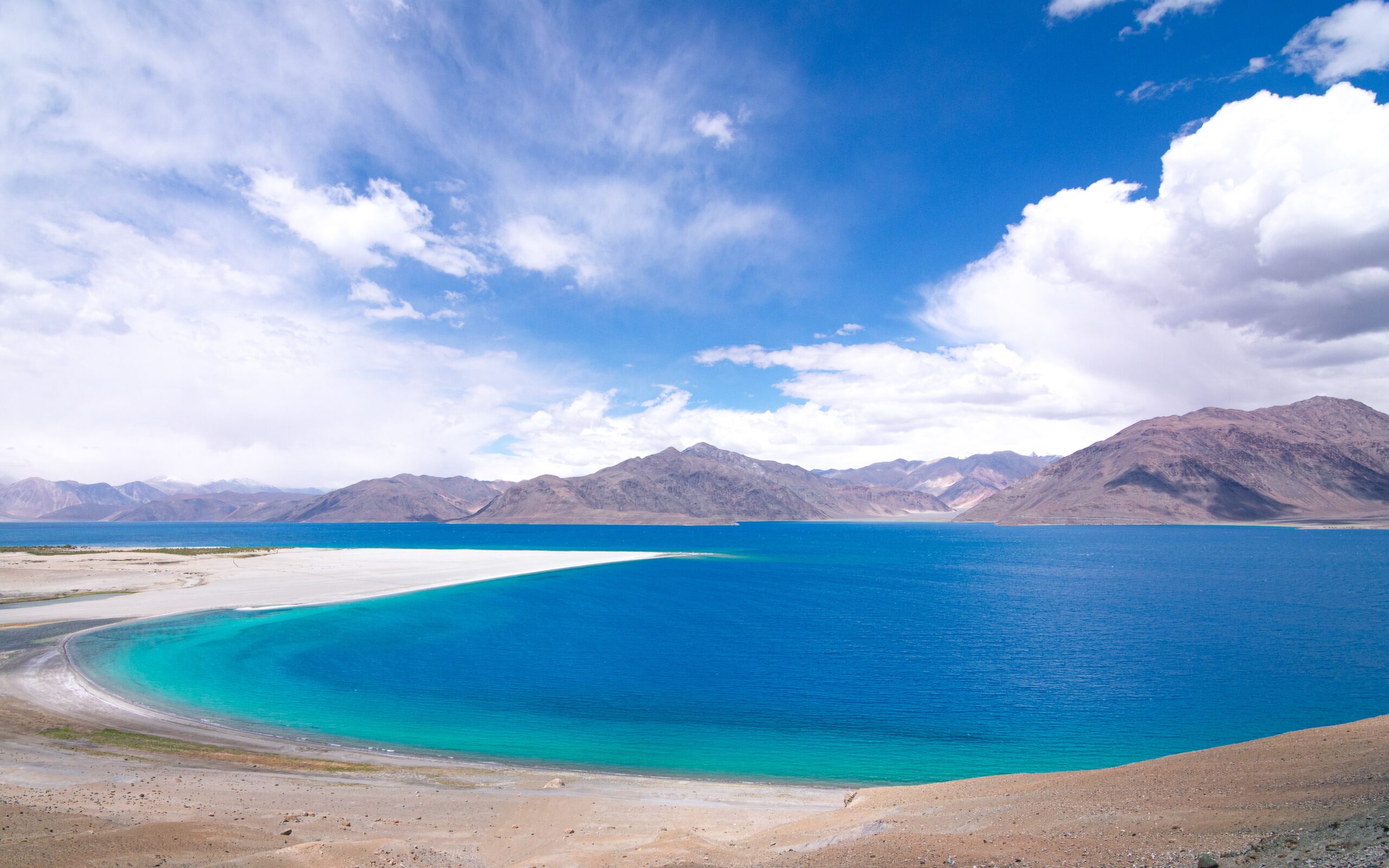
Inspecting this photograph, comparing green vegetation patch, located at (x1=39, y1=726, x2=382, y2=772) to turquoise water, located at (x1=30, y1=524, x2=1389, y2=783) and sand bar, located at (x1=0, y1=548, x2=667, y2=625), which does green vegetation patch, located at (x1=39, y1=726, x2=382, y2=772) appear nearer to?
turquoise water, located at (x1=30, y1=524, x2=1389, y2=783)

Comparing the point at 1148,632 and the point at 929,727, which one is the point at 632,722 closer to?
the point at 929,727

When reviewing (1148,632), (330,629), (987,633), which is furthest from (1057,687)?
(330,629)

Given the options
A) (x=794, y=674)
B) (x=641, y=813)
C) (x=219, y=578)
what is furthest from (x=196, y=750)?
(x=219, y=578)

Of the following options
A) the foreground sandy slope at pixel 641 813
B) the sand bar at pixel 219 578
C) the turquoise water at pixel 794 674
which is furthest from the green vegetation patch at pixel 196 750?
the sand bar at pixel 219 578

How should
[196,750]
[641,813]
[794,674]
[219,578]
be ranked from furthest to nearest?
1. [219,578]
2. [794,674]
3. [196,750]
4. [641,813]

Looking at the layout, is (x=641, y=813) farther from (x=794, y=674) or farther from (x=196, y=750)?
(x=794, y=674)

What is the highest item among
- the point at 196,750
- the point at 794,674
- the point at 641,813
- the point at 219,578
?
the point at 219,578

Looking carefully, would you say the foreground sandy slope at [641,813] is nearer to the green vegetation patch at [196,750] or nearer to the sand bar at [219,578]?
the green vegetation patch at [196,750]
